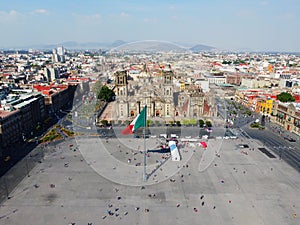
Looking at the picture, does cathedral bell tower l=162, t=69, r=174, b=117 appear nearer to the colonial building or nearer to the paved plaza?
the paved plaza

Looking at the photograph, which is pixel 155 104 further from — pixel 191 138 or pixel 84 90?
pixel 84 90

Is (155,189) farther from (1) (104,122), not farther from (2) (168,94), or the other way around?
(2) (168,94)

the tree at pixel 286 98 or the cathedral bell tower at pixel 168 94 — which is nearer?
the cathedral bell tower at pixel 168 94

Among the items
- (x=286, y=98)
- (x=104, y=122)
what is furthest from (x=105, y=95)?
(x=286, y=98)

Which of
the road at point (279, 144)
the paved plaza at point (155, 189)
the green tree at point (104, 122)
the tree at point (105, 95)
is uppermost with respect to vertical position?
the tree at point (105, 95)

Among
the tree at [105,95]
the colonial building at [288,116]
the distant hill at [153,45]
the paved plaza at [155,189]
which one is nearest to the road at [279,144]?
the paved plaza at [155,189]

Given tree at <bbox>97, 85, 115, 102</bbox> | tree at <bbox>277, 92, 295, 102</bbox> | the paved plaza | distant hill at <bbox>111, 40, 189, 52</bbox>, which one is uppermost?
distant hill at <bbox>111, 40, 189, 52</bbox>

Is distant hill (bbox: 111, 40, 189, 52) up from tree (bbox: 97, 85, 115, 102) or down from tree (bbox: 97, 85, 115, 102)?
up

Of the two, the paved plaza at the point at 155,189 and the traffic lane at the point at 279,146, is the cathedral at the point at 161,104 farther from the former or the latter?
the paved plaza at the point at 155,189

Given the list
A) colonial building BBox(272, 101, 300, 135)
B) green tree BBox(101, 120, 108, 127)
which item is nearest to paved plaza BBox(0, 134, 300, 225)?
green tree BBox(101, 120, 108, 127)
